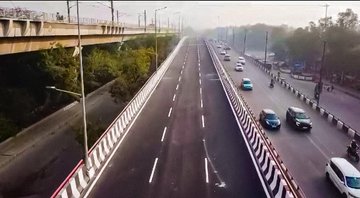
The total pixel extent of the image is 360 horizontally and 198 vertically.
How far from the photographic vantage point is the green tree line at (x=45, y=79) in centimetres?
3231

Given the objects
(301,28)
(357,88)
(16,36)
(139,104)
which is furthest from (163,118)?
(301,28)

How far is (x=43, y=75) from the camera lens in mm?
39156

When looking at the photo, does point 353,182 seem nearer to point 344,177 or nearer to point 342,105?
point 344,177

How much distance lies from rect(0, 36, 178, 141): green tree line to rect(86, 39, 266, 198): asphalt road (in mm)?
7047

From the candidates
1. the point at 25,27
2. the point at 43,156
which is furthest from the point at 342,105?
the point at 25,27

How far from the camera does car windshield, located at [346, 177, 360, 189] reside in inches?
706

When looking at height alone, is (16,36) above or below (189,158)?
above

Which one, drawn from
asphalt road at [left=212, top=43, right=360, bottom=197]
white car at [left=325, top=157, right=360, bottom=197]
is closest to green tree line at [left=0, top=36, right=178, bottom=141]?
asphalt road at [left=212, top=43, right=360, bottom=197]

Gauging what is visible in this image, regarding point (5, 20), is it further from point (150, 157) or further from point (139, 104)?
point (139, 104)

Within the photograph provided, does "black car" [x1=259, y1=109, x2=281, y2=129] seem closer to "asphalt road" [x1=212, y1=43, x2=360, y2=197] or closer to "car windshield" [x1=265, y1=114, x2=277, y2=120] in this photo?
"car windshield" [x1=265, y1=114, x2=277, y2=120]

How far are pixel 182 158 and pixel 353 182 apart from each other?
31.5 ft

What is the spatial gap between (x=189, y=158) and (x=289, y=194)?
8064 mm

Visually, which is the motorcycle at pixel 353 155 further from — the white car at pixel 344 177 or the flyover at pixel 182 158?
the flyover at pixel 182 158

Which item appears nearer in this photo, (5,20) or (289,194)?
(289,194)
